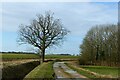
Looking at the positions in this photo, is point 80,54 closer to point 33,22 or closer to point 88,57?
point 88,57

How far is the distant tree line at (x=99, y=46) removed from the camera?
7762 centimetres

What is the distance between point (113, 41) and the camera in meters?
77.1

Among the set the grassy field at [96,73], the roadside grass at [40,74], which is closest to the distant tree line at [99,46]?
the grassy field at [96,73]

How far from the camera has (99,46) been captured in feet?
277

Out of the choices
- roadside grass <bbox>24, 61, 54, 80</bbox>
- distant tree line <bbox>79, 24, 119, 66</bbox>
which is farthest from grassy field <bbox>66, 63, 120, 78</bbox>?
distant tree line <bbox>79, 24, 119, 66</bbox>

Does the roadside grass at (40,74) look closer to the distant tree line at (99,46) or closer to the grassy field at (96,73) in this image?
the grassy field at (96,73)

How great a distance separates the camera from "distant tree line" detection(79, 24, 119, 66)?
77625 mm

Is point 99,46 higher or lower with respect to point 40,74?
higher

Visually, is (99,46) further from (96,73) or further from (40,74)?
(40,74)

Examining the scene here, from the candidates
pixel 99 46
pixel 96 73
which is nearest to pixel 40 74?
pixel 96 73

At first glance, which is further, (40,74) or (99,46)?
(99,46)

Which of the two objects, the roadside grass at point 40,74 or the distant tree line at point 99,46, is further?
the distant tree line at point 99,46

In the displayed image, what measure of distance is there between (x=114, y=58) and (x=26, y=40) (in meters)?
24.3

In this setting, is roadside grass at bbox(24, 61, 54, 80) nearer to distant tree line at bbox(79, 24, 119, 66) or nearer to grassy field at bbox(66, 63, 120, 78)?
grassy field at bbox(66, 63, 120, 78)
